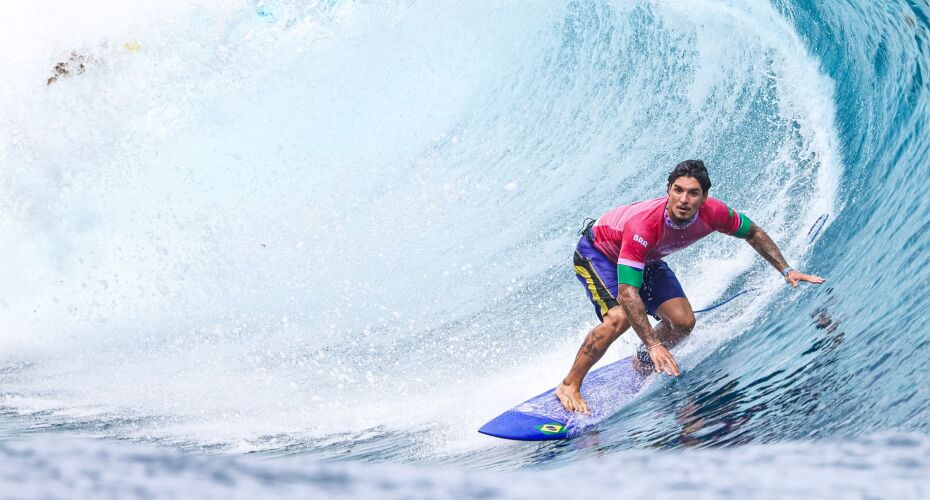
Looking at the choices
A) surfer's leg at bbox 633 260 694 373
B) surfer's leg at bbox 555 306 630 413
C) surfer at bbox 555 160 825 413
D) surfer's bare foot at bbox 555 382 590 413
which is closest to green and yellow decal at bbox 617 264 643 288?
surfer at bbox 555 160 825 413

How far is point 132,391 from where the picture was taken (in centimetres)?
684


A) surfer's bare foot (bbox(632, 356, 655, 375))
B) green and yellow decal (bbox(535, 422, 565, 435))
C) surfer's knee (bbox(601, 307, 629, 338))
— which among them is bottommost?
green and yellow decal (bbox(535, 422, 565, 435))

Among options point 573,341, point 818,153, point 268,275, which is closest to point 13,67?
point 268,275

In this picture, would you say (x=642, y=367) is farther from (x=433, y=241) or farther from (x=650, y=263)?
(x=433, y=241)

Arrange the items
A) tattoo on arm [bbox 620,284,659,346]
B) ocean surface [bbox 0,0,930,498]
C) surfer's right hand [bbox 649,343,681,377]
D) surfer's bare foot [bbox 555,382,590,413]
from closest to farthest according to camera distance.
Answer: ocean surface [bbox 0,0,930,498] < surfer's right hand [bbox 649,343,681,377] < tattoo on arm [bbox 620,284,659,346] < surfer's bare foot [bbox 555,382,590,413]

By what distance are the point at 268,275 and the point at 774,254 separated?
17.5ft

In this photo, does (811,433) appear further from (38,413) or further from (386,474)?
(38,413)

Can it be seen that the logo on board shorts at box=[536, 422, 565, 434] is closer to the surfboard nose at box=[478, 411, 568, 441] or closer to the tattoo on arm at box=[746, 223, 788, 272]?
the surfboard nose at box=[478, 411, 568, 441]

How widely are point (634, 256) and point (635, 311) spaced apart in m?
0.29

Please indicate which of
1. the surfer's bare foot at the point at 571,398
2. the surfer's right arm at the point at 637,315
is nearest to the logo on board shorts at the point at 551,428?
the surfer's bare foot at the point at 571,398

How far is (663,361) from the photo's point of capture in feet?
14.4

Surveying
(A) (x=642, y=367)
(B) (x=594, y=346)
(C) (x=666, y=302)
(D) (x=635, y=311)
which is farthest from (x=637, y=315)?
(A) (x=642, y=367)

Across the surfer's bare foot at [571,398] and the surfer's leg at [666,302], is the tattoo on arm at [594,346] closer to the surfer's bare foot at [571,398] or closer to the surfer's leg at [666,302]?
the surfer's bare foot at [571,398]

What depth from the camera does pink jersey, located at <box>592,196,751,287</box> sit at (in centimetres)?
463
